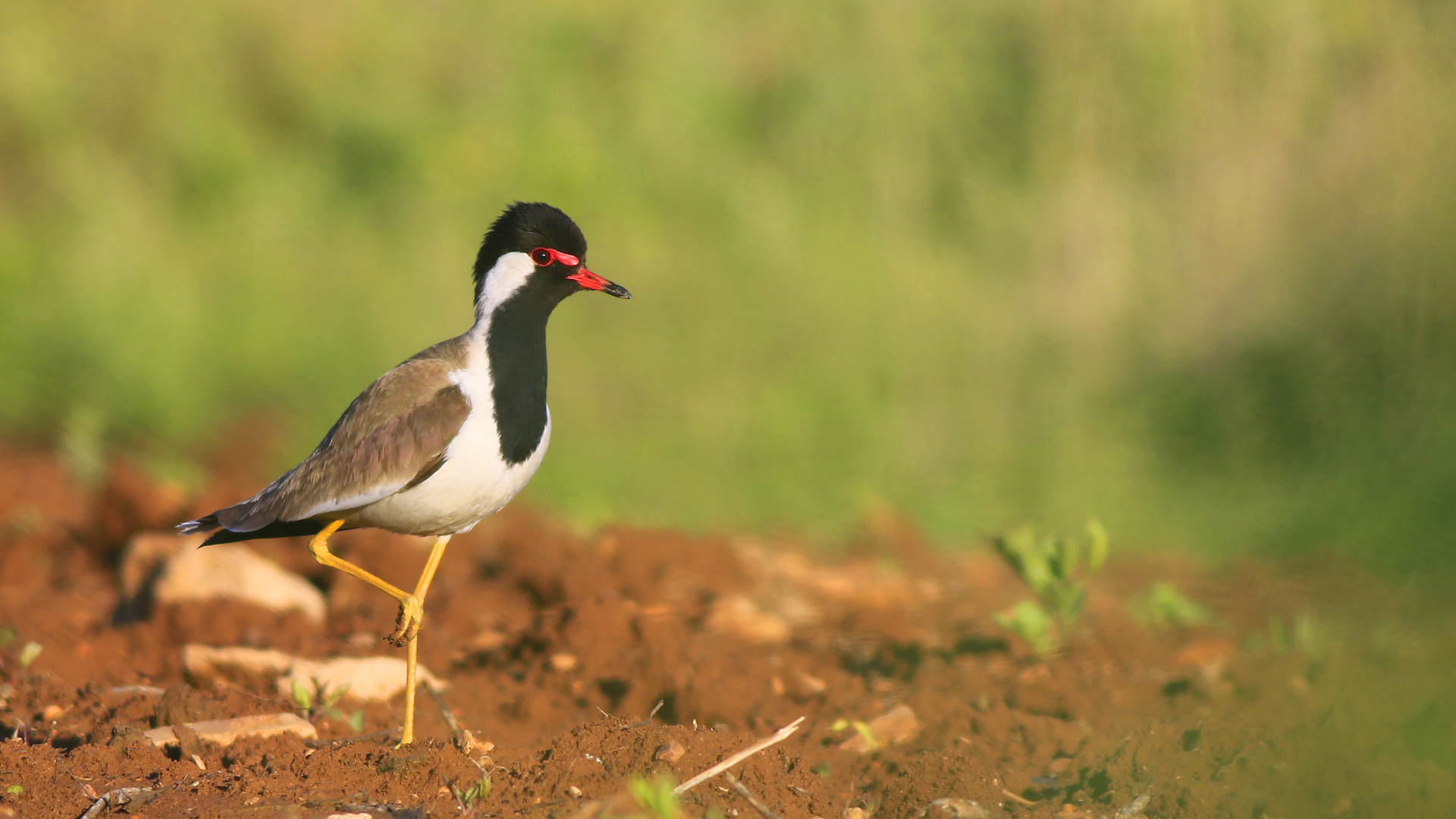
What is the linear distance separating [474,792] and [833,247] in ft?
20.5

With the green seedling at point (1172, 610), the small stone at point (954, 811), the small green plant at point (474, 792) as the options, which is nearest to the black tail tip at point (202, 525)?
the small green plant at point (474, 792)

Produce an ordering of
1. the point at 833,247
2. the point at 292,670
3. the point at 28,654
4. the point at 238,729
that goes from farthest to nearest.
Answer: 1. the point at 833,247
2. the point at 28,654
3. the point at 292,670
4. the point at 238,729

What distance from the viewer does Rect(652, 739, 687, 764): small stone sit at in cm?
287

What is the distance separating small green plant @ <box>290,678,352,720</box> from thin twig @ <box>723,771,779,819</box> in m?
1.34

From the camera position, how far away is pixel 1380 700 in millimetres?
3230

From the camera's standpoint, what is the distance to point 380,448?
141 inches

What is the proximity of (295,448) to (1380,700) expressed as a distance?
5652mm

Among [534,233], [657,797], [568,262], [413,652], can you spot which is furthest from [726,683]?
[657,797]

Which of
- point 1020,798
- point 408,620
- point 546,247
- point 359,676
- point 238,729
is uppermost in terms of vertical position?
point 546,247

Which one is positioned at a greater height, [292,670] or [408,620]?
[408,620]

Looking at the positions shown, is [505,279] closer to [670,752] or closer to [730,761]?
[670,752]

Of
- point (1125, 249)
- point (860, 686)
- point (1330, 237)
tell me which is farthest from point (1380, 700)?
point (1125, 249)

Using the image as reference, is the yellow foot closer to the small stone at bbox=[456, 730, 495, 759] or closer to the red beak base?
the small stone at bbox=[456, 730, 495, 759]

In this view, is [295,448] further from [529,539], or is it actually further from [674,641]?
[674,641]
